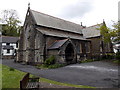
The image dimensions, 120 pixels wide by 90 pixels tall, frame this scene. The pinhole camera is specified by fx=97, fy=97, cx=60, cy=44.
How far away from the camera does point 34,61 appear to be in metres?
22.9

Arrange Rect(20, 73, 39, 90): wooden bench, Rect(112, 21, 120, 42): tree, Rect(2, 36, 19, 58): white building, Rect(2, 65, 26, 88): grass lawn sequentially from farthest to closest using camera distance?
Rect(2, 36, 19, 58): white building < Rect(112, 21, 120, 42): tree < Rect(2, 65, 26, 88): grass lawn < Rect(20, 73, 39, 90): wooden bench

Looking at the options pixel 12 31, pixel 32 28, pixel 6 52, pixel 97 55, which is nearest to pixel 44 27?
pixel 32 28

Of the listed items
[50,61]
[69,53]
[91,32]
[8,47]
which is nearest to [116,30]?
[69,53]

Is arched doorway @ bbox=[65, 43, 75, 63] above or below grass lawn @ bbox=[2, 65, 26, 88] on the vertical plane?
above

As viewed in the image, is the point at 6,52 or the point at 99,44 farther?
the point at 6,52

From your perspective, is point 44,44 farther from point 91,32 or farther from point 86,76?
point 91,32

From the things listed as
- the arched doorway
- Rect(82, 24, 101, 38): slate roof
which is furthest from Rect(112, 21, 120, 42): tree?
Rect(82, 24, 101, 38): slate roof

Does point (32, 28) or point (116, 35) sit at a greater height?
point (32, 28)

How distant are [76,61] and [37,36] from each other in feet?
36.0

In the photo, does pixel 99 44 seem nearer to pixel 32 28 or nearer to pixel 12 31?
pixel 32 28

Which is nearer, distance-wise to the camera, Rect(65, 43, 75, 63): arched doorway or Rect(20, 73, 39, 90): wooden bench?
Rect(20, 73, 39, 90): wooden bench

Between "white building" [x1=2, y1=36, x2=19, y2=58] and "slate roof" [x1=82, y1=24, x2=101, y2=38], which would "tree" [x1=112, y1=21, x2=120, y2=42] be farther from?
"white building" [x1=2, y1=36, x2=19, y2=58]

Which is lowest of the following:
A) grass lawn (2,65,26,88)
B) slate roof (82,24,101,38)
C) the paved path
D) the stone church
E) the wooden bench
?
the paved path

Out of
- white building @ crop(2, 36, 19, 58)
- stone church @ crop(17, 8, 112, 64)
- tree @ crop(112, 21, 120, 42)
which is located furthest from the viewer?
white building @ crop(2, 36, 19, 58)
